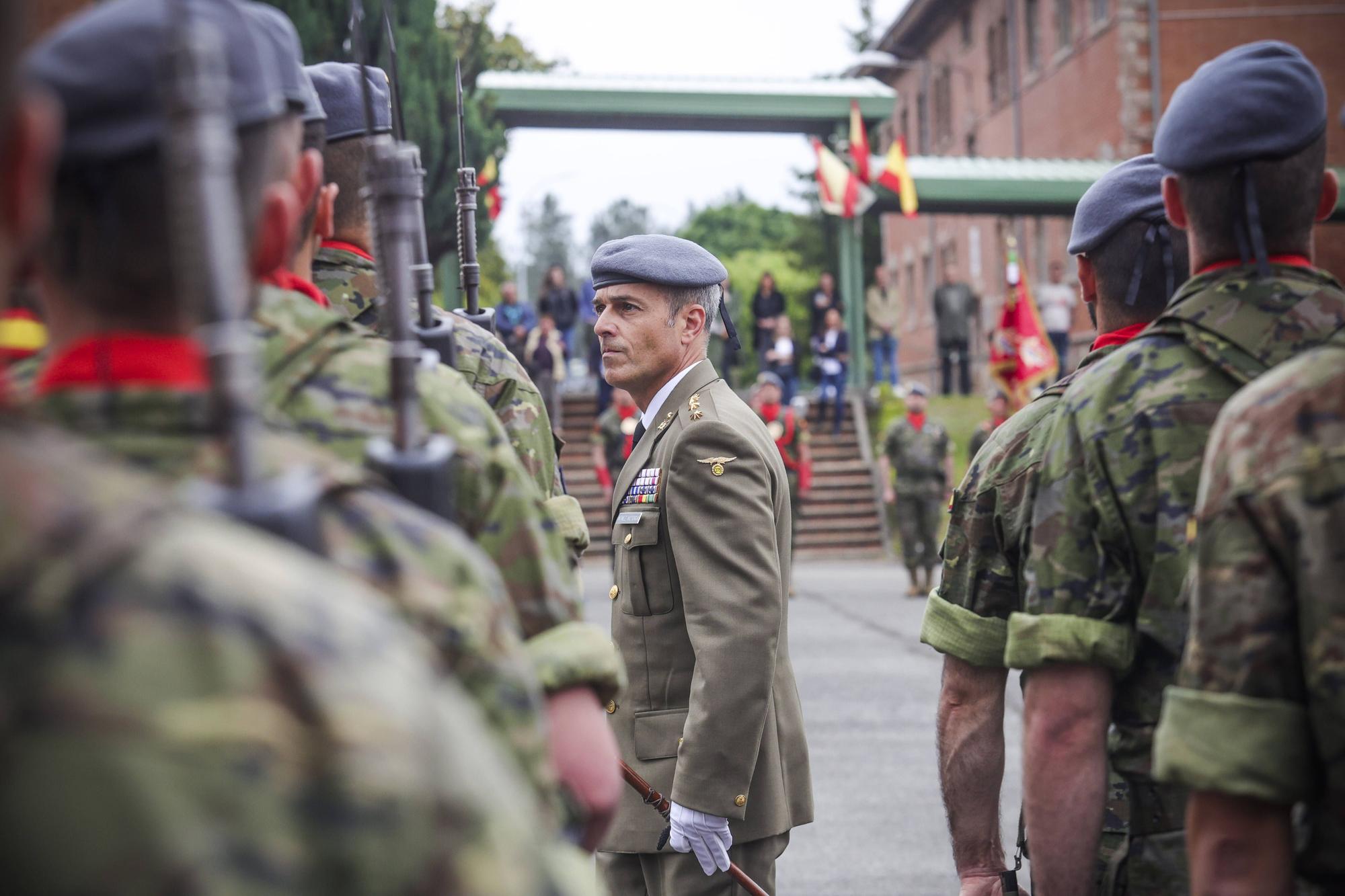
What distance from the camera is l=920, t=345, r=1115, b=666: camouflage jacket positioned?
2.80 metres

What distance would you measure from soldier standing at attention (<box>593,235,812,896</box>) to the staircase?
1819cm

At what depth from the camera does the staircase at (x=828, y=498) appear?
23297 millimetres

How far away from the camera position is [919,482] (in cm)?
1752

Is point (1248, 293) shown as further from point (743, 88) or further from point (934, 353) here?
point (934, 353)

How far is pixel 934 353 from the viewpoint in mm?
43281

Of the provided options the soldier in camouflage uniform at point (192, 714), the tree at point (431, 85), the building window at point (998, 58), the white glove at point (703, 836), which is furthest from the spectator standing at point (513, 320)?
the building window at point (998, 58)

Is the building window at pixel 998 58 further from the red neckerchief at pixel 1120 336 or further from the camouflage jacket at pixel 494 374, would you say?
the camouflage jacket at pixel 494 374

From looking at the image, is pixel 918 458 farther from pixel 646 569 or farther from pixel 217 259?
pixel 217 259

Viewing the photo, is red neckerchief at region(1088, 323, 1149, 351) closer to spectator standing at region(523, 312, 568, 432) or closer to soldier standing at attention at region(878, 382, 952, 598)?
soldier standing at attention at region(878, 382, 952, 598)

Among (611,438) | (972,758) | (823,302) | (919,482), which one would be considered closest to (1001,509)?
(972,758)

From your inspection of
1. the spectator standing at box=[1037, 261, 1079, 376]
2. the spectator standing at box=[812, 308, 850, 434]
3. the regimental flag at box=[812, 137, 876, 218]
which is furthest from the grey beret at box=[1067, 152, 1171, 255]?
the spectator standing at box=[1037, 261, 1079, 376]

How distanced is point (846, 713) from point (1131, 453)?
7377 millimetres

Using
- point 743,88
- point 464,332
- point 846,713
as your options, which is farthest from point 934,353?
point 464,332

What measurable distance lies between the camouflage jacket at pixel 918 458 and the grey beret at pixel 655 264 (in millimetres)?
13526
